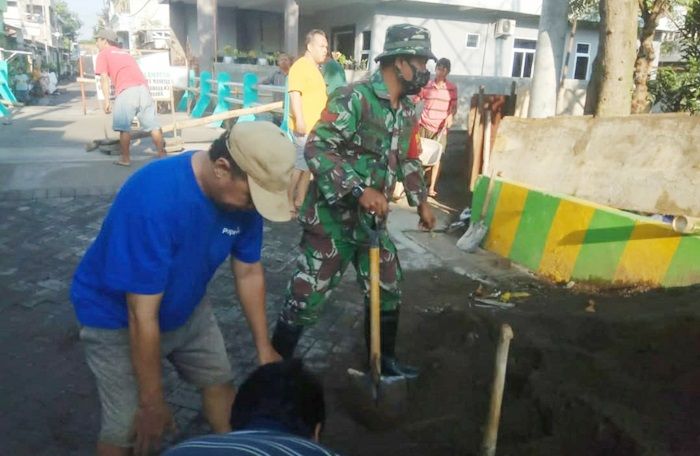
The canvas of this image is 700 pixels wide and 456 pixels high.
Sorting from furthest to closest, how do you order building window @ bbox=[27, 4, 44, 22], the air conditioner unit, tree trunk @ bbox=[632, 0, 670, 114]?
building window @ bbox=[27, 4, 44, 22] → the air conditioner unit → tree trunk @ bbox=[632, 0, 670, 114]

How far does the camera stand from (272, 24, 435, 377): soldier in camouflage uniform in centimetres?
296

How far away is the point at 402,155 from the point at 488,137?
15.9ft

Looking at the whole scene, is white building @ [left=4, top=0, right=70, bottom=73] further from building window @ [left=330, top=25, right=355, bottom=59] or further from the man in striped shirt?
the man in striped shirt

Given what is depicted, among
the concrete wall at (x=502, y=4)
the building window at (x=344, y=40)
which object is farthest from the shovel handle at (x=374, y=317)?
the building window at (x=344, y=40)

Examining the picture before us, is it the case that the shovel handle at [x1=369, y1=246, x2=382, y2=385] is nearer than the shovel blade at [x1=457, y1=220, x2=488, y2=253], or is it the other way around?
the shovel handle at [x1=369, y1=246, x2=382, y2=385]

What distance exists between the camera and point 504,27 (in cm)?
1886

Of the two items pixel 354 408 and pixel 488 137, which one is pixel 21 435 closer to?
pixel 354 408

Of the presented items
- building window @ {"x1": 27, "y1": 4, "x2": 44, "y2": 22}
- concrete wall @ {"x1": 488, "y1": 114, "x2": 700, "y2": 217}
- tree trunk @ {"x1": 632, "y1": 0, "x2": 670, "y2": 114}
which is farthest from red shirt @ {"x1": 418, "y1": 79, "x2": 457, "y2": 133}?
building window @ {"x1": 27, "y1": 4, "x2": 44, "y2": 22}

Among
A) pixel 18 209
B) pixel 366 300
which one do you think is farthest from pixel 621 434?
pixel 18 209

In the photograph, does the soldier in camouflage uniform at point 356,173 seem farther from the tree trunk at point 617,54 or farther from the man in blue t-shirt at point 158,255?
the tree trunk at point 617,54

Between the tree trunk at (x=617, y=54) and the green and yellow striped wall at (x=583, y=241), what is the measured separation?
1.84m

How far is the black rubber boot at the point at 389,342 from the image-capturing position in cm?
328

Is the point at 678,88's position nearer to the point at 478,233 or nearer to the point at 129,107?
the point at 478,233

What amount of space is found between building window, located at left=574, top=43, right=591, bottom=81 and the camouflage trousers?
20.9 metres
